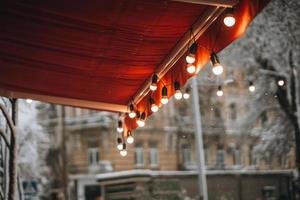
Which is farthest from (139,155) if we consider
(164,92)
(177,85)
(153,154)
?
(177,85)

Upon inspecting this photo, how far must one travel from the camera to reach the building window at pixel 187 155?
35531 mm

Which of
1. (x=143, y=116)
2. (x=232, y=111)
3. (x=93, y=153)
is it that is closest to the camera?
(x=143, y=116)

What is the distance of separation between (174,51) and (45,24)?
6.87 ft

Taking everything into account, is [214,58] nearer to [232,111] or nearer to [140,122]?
[140,122]

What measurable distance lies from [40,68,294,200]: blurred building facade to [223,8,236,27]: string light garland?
88.0 ft

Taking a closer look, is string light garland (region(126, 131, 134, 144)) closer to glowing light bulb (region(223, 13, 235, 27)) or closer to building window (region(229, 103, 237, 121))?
glowing light bulb (region(223, 13, 235, 27))

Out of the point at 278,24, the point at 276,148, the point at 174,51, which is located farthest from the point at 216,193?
the point at 174,51

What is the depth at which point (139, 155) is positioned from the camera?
1361 inches

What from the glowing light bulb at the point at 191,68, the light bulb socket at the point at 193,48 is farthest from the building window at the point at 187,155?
the light bulb socket at the point at 193,48

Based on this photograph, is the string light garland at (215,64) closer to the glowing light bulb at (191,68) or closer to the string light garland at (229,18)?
the glowing light bulb at (191,68)

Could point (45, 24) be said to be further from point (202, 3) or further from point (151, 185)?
point (151, 185)

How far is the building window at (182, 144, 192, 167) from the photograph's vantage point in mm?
35531

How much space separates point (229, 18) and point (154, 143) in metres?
30.1

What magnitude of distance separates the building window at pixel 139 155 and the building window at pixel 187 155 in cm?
352
